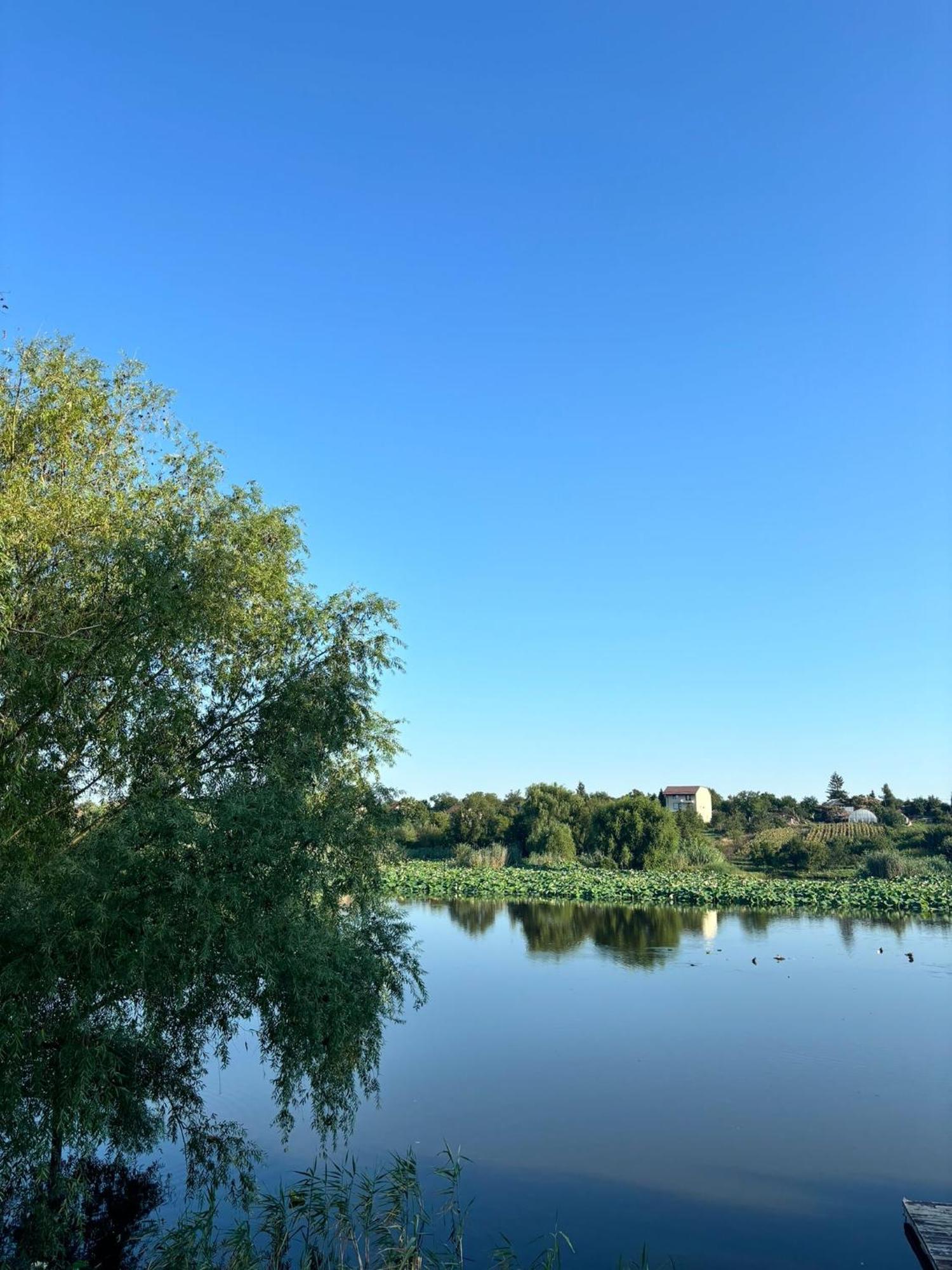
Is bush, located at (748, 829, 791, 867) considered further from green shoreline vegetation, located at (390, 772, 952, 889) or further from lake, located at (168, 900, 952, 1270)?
lake, located at (168, 900, 952, 1270)

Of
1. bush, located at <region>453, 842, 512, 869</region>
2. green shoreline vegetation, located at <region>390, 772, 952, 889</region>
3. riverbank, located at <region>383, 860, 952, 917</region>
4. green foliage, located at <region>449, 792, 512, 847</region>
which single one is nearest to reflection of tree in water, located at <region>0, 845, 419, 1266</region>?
riverbank, located at <region>383, 860, 952, 917</region>

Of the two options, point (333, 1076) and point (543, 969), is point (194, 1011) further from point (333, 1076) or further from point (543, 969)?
point (543, 969)

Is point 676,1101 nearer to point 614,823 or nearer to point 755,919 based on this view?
point 755,919

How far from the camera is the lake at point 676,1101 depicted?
1054 cm

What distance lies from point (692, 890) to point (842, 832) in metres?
33.0

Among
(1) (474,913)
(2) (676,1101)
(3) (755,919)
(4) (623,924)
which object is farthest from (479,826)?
(2) (676,1101)

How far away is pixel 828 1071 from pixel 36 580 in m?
15.7

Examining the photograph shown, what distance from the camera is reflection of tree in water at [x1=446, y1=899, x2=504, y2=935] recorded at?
3641cm

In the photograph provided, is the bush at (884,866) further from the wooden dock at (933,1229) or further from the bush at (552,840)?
the wooden dock at (933,1229)

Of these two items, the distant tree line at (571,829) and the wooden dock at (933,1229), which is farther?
the distant tree line at (571,829)

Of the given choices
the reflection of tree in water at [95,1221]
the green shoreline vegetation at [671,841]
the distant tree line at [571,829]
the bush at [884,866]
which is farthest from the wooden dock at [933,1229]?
the bush at [884,866]

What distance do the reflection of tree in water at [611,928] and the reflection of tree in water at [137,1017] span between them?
18.1 metres

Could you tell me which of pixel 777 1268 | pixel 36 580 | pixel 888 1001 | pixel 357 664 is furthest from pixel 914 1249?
pixel 888 1001

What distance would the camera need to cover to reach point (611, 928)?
115 feet
